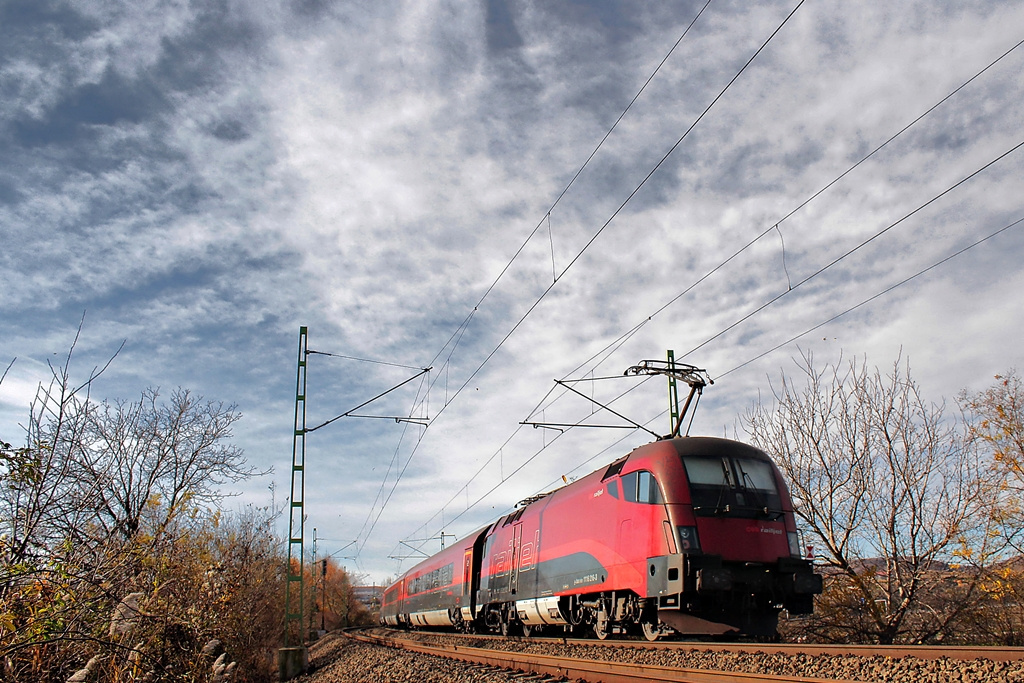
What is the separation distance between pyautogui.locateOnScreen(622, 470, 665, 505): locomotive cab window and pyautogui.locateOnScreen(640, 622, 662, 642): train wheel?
2066 millimetres

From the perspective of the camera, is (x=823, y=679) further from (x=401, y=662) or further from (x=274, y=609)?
(x=274, y=609)

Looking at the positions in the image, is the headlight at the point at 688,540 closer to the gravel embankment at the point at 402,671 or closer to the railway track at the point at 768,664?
the railway track at the point at 768,664

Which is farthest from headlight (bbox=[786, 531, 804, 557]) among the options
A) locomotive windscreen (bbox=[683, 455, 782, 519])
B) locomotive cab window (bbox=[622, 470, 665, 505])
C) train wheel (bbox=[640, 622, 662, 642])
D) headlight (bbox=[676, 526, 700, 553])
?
train wheel (bbox=[640, 622, 662, 642])

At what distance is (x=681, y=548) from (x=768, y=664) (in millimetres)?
2819

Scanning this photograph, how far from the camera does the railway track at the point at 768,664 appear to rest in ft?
22.3

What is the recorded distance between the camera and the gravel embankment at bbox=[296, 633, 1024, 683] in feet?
21.7

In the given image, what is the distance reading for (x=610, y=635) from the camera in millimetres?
14078

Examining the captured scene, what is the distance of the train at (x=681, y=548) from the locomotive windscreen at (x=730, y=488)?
0.02 meters

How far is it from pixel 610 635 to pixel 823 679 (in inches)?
303

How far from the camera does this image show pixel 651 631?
12.1m

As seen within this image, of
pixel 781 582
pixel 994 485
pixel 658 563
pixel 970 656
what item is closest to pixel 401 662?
pixel 658 563

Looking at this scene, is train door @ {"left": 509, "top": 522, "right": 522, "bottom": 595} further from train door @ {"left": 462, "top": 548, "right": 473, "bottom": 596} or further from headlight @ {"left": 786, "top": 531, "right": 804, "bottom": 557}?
headlight @ {"left": 786, "top": 531, "right": 804, "bottom": 557}

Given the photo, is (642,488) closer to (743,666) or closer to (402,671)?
(743,666)

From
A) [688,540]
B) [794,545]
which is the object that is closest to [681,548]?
[688,540]
